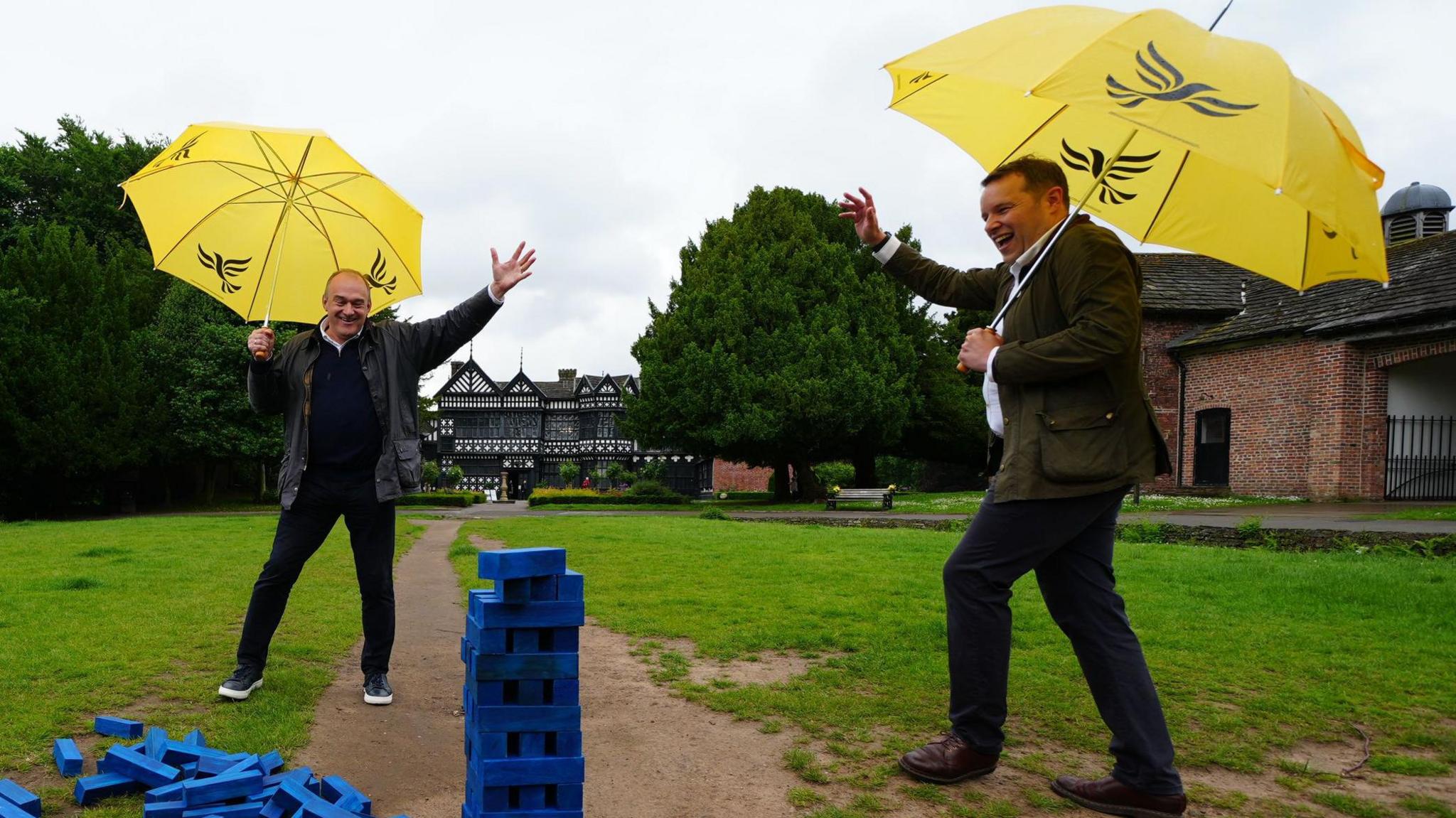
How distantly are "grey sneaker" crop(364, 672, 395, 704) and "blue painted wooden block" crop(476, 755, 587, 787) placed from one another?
6.97ft

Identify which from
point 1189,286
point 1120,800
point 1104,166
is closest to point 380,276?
point 1104,166

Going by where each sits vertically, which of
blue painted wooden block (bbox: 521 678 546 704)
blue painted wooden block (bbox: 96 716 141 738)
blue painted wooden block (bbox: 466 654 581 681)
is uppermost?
blue painted wooden block (bbox: 466 654 581 681)

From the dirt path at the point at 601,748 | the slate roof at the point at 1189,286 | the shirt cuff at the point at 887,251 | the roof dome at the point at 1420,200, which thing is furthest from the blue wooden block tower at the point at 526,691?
the roof dome at the point at 1420,200

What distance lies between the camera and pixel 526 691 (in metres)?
2.80

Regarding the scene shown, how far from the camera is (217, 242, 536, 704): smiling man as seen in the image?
15.0ft

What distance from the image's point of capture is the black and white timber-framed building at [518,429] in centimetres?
5497

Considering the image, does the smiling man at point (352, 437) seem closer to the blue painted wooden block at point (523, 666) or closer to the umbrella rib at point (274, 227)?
the umbrella rib at point (274, 227)

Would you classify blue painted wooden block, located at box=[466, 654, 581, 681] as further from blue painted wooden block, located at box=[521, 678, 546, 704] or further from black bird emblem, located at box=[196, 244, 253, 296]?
black bird emblem, located at box=[196, 244, 253, 296]

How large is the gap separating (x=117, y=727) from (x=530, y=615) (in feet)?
7.48

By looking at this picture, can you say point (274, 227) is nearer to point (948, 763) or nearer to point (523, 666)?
point (523, 666)

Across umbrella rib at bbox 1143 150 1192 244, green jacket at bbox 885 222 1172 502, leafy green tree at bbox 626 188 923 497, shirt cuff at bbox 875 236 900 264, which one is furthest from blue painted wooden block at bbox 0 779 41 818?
leafy green tree at bbox 626 188 923 497

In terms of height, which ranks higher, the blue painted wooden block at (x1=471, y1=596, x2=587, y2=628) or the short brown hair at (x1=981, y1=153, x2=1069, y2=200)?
the short brown hair at (x1=981, y1=153, x2=1069, y2=200)

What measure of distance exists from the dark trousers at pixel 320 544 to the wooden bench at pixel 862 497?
20767 millimetres

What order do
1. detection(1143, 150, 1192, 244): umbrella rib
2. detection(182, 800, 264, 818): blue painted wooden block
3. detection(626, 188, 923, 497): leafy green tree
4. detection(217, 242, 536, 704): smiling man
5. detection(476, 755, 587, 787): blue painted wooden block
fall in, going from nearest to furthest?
detection(476, 755, 587, 787): blue painted wooden block
detection(182, 800, 264, 818): blue painted wooden block
detection(1143, 150, 1192, 244): umbrella rib
detection(217, 242, 536, 704): smiling man
detection(626, 188, 923, 497): leafy green tree
